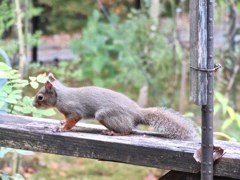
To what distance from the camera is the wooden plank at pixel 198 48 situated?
1875mm

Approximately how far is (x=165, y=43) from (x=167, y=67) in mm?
308

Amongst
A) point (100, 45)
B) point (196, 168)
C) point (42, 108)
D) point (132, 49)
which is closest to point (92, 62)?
point (100, 45)

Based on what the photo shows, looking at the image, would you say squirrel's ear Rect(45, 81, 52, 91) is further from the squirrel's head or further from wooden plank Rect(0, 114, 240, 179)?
wooden plank Rect(0, 114, 240, 179)

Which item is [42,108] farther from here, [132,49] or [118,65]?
[118,65]

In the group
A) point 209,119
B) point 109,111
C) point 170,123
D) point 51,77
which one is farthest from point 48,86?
point 209,119

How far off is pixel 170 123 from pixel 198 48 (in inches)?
25.9

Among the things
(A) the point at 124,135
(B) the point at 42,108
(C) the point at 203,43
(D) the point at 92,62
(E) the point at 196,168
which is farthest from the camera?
(D) the point at 92,62

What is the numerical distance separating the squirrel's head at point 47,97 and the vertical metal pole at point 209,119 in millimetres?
1081

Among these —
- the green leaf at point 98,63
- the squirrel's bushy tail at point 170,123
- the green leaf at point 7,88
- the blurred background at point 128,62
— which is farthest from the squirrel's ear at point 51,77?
the green leaf at point 98,63

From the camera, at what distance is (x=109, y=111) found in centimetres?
263

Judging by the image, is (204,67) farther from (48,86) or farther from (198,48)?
(48,86)

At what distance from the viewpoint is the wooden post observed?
73.9 inches

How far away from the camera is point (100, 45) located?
7.55 m

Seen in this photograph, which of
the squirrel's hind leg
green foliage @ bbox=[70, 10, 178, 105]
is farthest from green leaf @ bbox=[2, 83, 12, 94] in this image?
green foliage @ bbox=[70, 10, 178, 105]
